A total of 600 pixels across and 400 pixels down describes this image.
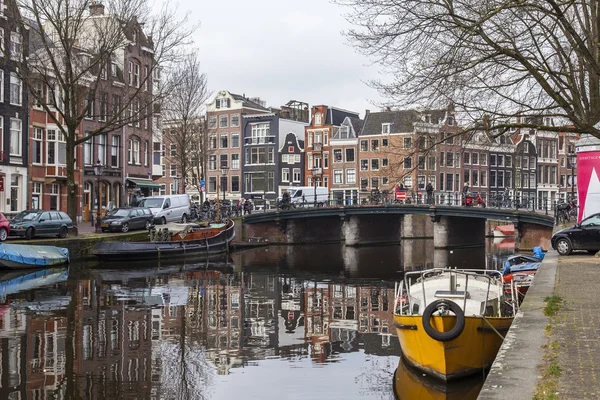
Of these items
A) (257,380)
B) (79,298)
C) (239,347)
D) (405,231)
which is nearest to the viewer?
(257,380)

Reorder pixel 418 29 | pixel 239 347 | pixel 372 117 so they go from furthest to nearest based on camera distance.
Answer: pixel 372 117
pixel 418 29
pixel 239 347

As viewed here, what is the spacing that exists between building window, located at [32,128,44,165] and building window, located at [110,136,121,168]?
7.88 m

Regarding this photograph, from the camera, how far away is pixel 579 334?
1165 centimetres

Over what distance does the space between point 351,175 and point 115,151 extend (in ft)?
111

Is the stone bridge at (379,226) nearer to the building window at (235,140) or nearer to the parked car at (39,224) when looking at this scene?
the parked car at (39,224)

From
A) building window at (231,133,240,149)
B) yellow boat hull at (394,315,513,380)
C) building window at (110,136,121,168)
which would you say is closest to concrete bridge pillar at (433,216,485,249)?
building window at (110,136,121,168)

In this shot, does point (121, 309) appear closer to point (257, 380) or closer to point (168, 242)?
point (257, 380)

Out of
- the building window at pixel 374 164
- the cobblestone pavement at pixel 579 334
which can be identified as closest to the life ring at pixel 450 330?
the cobblestone pavement at pixel 579 334

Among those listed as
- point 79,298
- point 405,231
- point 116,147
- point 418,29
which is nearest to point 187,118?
point 116,147

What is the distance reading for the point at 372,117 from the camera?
83.1 metres

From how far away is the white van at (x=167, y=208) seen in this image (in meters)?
46.8

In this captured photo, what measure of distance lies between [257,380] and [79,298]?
12.6 metres

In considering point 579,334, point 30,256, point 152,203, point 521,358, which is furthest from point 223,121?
point 521,358

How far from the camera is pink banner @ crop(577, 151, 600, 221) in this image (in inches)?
1173
